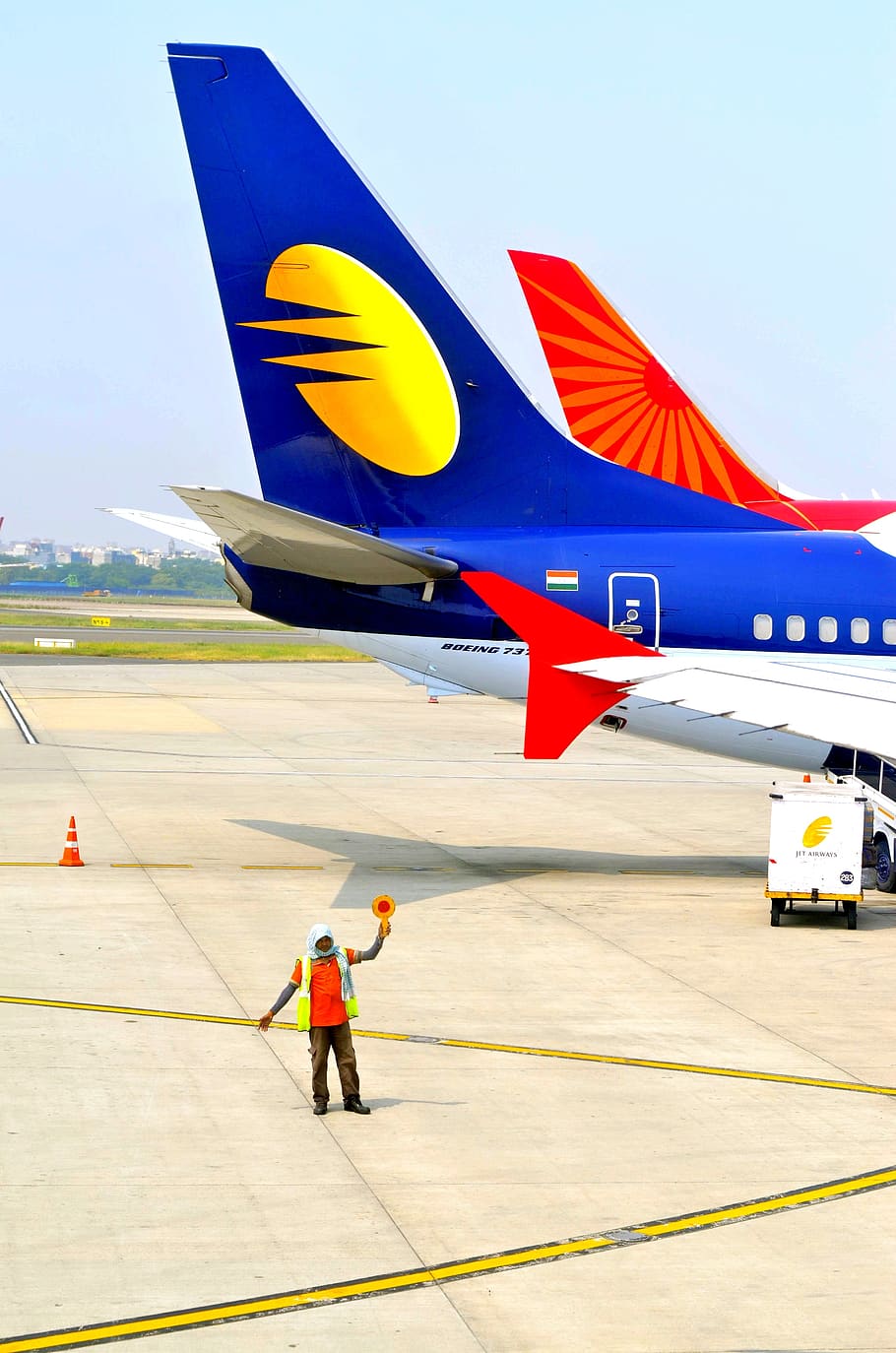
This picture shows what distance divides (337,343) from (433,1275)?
19102 millimetres

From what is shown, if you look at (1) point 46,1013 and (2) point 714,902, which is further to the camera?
(2) point 714,902

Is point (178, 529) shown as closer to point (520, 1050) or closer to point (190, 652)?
point (520, 1050)

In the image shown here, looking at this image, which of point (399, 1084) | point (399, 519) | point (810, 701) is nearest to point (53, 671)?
point (399, 519)

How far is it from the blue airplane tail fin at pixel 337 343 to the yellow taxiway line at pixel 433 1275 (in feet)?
56.3

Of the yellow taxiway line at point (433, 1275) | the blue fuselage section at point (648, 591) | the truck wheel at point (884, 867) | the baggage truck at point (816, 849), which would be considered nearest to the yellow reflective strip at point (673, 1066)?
the yellow taxiway line at point (433, 1275)

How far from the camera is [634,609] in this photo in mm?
27766

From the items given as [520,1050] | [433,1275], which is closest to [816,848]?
[520,1050]

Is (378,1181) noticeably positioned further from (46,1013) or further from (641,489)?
(641,489)

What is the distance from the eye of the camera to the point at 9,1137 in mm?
13891

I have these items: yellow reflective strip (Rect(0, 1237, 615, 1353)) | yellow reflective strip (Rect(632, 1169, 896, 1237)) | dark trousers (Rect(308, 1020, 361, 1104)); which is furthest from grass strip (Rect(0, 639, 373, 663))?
yellow reflective strip (Rect(0, 1237, 615, 1353))

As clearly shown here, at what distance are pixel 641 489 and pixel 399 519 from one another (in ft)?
15.1

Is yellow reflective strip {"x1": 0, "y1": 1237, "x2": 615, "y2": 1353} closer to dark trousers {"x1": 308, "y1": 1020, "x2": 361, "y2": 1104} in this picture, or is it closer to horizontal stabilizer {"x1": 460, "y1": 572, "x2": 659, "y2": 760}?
dark trousers {"x1": 308, "y1": 1020, "x2": 361, "y2": 1104}

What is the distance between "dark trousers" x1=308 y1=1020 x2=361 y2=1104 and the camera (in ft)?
49.3

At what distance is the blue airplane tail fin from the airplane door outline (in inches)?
72.9
